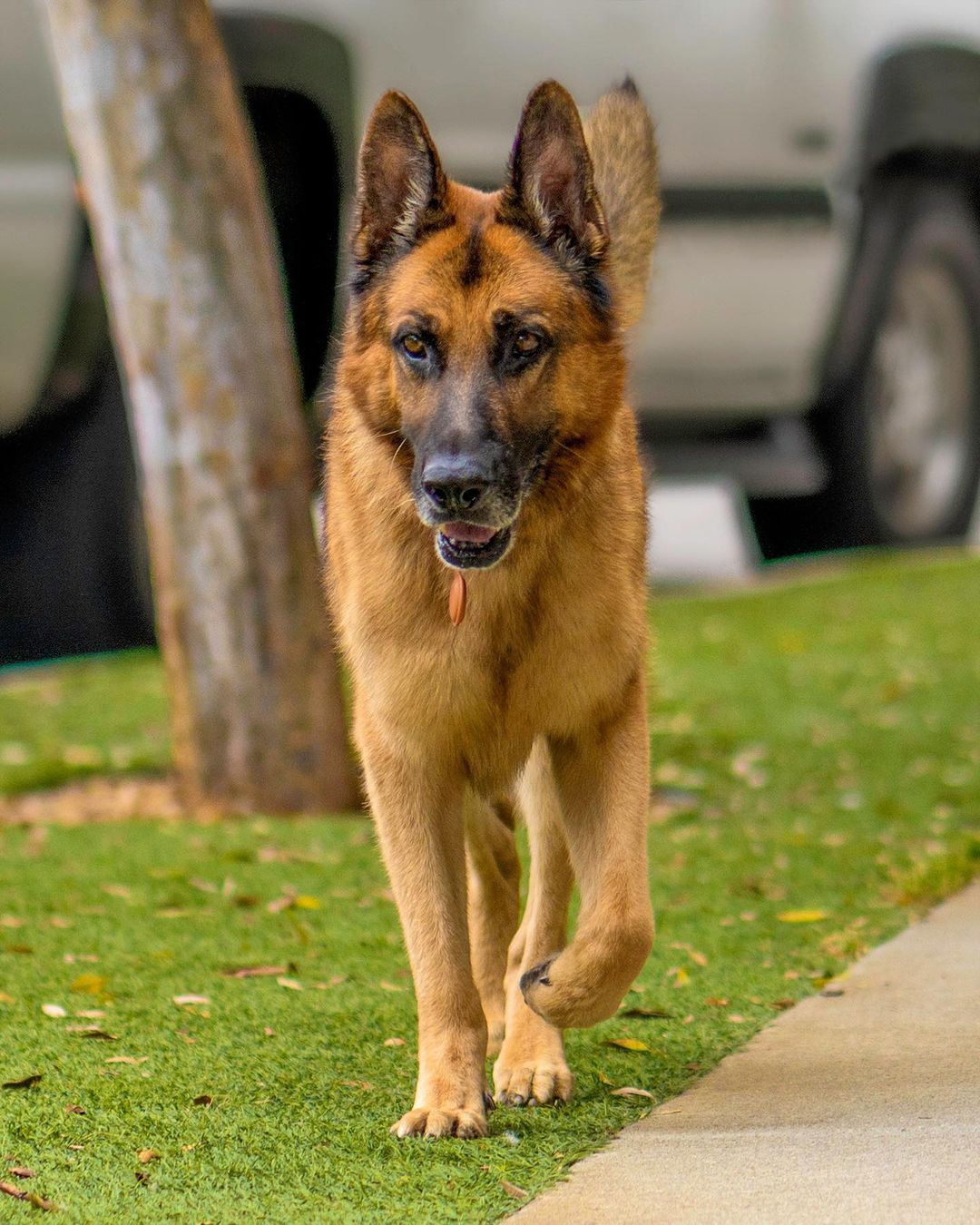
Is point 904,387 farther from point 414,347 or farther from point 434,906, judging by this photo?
point 434,906

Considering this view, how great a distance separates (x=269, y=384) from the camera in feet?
20.7

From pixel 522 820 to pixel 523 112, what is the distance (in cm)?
145

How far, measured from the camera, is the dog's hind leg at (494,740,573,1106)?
12.8 ft

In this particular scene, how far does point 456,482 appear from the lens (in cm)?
362

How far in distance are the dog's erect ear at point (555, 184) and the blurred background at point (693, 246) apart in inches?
147

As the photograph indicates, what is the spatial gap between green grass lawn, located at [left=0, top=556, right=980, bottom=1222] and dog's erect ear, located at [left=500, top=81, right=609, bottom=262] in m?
1.61

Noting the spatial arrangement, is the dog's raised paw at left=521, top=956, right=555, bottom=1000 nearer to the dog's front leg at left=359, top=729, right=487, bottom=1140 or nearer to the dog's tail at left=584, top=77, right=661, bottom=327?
the dog's front leg at left=359, top=729, right=487, bottom=1140

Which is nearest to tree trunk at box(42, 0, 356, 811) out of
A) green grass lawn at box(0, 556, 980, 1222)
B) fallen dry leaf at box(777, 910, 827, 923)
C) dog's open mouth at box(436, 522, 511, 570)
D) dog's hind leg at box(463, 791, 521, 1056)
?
green grass lawn at box(0, 556, 980, 1222)

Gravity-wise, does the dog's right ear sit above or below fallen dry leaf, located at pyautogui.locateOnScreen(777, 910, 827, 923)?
above

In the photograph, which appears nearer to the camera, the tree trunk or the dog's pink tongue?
the dog's pink tongue

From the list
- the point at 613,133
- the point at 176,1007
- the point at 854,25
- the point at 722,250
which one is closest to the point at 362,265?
the point at 613,133

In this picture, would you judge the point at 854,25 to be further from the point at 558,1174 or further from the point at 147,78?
the point at 558,1174

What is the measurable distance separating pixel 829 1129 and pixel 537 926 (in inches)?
33.7

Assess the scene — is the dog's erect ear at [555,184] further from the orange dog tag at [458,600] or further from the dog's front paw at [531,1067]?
the dog's front paw at [531,1067]
